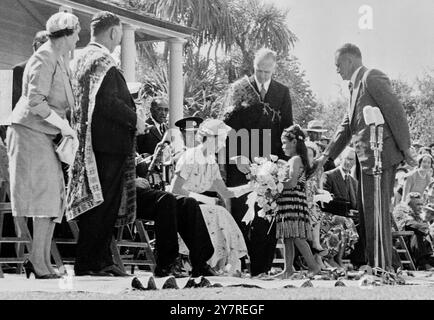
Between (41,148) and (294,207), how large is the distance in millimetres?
2786

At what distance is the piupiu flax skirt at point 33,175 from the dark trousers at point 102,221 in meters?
0.31

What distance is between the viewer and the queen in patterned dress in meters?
9.62

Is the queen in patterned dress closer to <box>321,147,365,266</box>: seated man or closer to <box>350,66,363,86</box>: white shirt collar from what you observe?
<box>350,66,363,86</box>: white shirt collar

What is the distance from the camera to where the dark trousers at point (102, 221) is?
8.20 meters

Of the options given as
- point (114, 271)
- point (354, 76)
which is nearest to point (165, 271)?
point (114, 271)

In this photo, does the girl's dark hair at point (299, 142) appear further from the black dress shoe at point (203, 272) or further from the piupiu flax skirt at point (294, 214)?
the black dress shoe at point (203, 272)

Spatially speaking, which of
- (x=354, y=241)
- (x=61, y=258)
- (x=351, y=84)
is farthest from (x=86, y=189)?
(x=354, y=241)

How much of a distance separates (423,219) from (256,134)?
14.0 feet

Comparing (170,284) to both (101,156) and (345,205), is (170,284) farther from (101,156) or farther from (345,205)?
(345,205)

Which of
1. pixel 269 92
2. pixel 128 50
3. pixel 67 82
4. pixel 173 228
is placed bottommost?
pixel 173 228

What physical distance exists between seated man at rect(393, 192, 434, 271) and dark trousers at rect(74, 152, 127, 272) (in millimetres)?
6010

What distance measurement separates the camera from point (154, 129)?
1153 cm

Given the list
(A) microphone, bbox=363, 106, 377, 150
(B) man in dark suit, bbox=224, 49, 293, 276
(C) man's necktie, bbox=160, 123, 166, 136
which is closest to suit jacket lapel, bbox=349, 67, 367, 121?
(A) microphone, bbox=363, 106, 377, 150

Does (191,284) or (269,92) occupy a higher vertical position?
(269,92)
